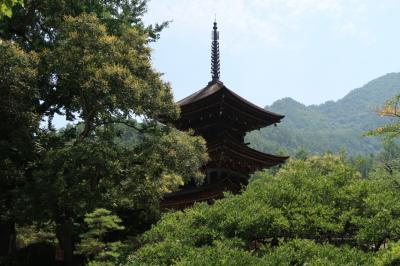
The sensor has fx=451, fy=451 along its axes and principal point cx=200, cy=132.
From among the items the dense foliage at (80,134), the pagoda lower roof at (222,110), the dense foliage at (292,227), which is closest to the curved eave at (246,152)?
the pagoda lower roof at (222,110)

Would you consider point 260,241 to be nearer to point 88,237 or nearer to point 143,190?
point 143,190

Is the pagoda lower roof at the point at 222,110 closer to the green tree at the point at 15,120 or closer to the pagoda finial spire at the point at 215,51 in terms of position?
the pagoda finial spire at the point at 215,51

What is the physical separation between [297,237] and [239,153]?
1442 cm

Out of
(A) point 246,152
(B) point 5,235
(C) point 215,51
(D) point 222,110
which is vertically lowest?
(B) point 5,235

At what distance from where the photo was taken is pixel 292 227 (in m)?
5.54

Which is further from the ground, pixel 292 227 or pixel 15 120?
pixel 15 120

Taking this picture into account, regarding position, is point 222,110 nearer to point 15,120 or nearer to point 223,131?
point 223,131

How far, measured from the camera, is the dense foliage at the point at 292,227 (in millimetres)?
5016

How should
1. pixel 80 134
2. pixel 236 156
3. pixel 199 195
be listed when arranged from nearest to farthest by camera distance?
pixel 80 134 → pixel 199 195 → pixel 236 156

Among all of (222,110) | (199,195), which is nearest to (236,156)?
(222,110)

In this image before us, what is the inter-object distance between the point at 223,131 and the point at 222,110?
0.99 m

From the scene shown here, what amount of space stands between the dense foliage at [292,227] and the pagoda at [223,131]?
38.8ft

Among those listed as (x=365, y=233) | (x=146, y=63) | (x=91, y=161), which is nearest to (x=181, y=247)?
(x=365, y=233)

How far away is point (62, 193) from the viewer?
485 inches
